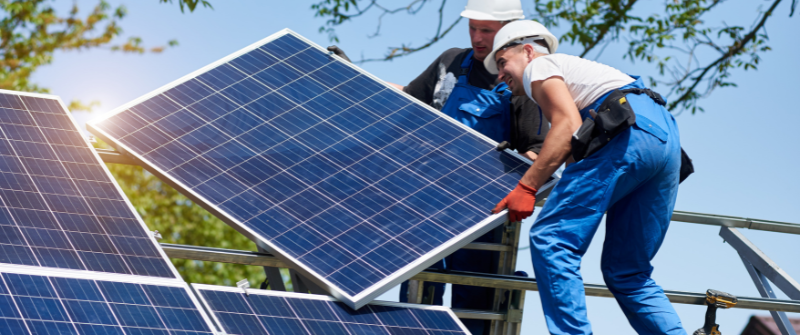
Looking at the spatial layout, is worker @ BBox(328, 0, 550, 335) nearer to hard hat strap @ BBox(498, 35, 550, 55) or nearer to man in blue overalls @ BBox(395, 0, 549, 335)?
man in blue overalls @ BBox(395, 0, 549, 335)

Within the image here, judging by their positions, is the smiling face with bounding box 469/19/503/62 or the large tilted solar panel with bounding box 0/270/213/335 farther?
the smiling face with bounding box 469/19/503/62

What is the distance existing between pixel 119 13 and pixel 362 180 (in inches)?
550

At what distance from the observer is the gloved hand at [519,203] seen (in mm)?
4348

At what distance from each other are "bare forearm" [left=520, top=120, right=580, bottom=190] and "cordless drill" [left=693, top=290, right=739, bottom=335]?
1375mm

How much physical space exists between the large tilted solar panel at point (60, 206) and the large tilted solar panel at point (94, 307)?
162 millimetres

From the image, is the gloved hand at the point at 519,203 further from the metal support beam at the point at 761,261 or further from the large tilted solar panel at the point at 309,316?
the metal support beam at the point at 761,261

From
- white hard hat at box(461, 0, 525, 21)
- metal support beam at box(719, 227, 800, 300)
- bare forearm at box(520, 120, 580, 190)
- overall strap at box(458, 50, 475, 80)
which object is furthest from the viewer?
overall strap at box(458, 50, 475, 80)

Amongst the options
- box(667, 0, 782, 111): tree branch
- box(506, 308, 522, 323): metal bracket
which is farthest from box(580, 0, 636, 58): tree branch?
box(506, 308, 522, 323): metal bracket

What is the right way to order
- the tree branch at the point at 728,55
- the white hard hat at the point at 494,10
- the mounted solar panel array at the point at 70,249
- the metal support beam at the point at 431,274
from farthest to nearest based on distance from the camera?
the tree branch at the point at 728,55, the white hard hat at the point at 494,10, the metal support beam at the point at 431,274, the mounted solar panel array at the point at 70,249

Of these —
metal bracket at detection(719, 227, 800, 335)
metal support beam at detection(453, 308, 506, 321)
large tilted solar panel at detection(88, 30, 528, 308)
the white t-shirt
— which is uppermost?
the white t-shirt

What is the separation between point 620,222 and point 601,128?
65cm

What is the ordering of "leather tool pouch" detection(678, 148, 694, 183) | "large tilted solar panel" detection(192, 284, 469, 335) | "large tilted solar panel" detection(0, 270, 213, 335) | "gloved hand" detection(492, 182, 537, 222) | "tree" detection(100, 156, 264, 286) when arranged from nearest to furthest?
"large tilted solar panel" detection(0, 270, 213, 335) → "large tilted solar panel" detection(192, 284, 469, 335) → "gloved hand" detection(492, 182, 537, 222) → "leather tool pouch" detection(678, 148, 694, 183) → "tree" detection(100, 156, 264, 286)

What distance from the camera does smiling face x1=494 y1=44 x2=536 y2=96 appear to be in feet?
15.0

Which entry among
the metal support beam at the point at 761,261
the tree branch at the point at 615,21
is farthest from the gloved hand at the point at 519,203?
the tree branch at the point at 615,21
